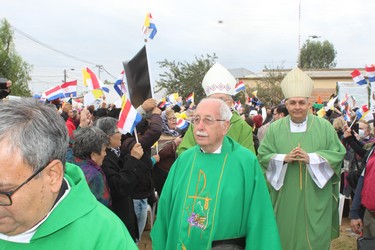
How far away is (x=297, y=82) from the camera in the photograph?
463cm

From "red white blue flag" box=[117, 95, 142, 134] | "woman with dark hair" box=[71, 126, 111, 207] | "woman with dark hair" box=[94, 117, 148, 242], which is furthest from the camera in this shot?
"red white blue flag" box=[117, 95, 142, 134]

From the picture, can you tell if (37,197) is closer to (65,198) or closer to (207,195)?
(65,198)

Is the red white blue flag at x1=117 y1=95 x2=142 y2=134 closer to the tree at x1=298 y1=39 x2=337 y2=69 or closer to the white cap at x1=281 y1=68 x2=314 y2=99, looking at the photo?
the white cap at x1=281 y1=68 x2=314 y2=99

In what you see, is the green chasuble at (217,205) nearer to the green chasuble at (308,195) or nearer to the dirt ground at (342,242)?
the green chasuble at (308,195)

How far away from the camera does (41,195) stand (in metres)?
1.48

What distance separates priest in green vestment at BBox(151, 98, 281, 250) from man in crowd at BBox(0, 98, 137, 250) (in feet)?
5.50

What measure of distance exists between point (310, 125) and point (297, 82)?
0.55m

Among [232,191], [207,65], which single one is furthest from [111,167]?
[207,65]

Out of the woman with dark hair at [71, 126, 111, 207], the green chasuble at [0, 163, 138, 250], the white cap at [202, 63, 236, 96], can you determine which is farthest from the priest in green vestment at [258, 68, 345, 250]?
the green chasuble at [0, 163, 138, 250]

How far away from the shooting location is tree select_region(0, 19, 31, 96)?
1341 inches

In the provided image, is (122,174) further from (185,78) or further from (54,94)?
(185,78)

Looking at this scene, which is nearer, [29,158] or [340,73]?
[29,158]

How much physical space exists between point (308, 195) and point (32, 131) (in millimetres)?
3494

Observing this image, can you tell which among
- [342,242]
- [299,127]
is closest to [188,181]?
[299,127]
